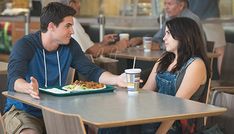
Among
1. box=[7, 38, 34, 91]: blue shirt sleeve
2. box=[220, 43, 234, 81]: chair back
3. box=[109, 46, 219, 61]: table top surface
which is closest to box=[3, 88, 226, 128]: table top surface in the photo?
box=[7, 38, 34, 91]: blue shirt sleeve

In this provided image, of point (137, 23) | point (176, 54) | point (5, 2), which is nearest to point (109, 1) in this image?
point (137, 23)

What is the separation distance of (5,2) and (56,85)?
5639 mm

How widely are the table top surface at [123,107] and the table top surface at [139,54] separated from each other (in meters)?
1.86

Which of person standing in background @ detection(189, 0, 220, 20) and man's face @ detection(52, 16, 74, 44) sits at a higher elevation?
man's face @ detection(52, 16, 74, 44)

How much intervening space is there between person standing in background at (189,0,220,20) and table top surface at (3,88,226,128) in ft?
12.0

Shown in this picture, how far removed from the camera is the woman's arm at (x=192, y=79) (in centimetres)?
359

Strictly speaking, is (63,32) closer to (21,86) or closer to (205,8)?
(21,86)

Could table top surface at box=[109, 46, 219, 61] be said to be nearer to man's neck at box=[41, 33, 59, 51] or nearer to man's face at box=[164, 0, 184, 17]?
man's face at box=[164, 0, 184, 17]

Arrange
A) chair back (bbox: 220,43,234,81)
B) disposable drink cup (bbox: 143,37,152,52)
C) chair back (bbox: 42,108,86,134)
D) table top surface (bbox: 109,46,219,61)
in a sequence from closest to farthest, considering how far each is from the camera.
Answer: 1. chair back (bbox: 42,108,86,134)
2. table top surface (bbox: 109,46,219,61)
3. chair back (bbox: 220,43,234,81)
4. disposable drink cup (bbox: 143,37,152,52)

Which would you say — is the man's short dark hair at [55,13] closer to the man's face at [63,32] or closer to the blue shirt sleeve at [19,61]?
the man's face at [63,32]

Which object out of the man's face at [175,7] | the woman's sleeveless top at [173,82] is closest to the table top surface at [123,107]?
the woman's sleeveless top at [173,82]

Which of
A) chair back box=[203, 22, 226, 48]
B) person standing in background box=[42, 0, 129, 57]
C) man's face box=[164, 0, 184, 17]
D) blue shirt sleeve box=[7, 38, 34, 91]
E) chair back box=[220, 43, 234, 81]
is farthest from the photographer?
chair back box=[203, 22, 226, 48]

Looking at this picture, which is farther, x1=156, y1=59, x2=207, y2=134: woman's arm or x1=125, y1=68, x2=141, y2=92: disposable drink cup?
x1=156, y1=59, x2=207, y2=134: woman's arm

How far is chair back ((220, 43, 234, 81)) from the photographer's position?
5633 mm
